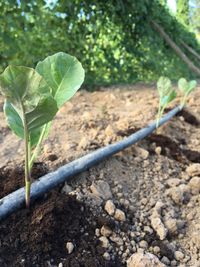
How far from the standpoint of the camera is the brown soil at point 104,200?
46.9 inches

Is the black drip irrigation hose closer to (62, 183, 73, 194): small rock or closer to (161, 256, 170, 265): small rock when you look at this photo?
(62, 183, 73, 194): small rock

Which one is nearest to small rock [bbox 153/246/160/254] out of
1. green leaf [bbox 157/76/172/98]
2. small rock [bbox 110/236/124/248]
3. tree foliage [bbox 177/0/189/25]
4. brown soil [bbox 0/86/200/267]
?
brown soil [bbox 0/86/200/267]

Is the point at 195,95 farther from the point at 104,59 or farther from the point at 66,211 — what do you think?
the point at 66,211

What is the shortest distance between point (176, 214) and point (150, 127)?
2.20 feet

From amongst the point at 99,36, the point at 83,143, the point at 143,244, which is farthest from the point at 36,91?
the point at 99,36

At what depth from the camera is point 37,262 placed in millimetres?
1135

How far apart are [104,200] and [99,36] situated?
230cm

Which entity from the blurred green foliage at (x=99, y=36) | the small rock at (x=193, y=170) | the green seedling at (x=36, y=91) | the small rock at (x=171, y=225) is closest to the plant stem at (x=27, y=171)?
the green seedling at (x=36, y=91)

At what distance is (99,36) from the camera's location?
11.4 ft

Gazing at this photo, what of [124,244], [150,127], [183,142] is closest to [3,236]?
[124,244]

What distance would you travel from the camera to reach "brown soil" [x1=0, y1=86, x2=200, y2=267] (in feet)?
3.91

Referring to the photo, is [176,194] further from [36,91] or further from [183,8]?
[183,8]

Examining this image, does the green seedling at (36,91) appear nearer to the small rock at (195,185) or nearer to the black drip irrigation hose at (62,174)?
the black drip irrigation hose at (62,174)

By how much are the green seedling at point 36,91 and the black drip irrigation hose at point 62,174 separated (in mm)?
42
